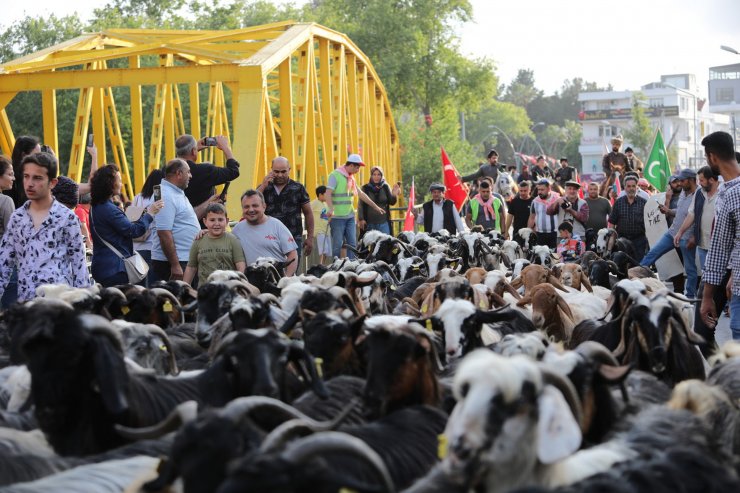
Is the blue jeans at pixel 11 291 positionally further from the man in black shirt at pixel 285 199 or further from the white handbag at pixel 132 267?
the man in black shirt at pixel 285 199

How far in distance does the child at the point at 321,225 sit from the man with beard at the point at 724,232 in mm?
11554

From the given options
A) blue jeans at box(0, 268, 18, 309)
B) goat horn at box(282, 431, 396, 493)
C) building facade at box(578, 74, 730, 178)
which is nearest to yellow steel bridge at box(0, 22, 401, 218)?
blue jeans at box(0, 268, 18, 309)

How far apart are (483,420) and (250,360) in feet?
6.75

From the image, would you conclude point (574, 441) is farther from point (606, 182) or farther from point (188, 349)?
point (606, 182)

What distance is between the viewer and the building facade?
5511 inches

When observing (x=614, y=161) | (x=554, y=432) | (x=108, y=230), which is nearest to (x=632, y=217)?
(x=614, y=161)

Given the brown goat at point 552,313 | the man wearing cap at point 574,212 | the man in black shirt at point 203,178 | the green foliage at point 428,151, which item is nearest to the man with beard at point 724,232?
the brown goat at point 552,313

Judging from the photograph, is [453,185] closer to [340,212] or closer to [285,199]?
[340,212]

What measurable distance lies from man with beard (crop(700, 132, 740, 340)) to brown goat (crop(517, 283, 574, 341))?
6.92 ft

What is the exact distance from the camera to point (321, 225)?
20547mm

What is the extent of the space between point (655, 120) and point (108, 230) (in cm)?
15016

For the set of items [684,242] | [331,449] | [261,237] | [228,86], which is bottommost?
[684,242]

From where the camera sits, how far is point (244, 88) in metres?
20.8

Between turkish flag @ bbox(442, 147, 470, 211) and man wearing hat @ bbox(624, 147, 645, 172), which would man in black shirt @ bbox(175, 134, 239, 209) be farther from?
turkish flag @ bbox(442, 147, 470, 211)
